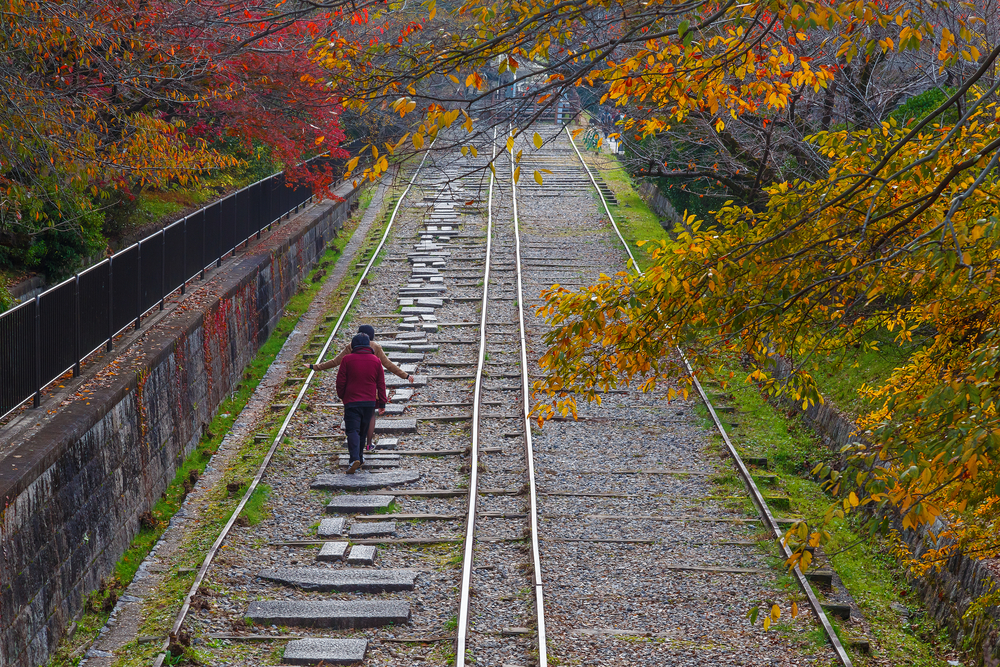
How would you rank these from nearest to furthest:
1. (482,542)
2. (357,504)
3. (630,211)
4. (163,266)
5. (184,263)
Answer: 1. (482,542)
2. (357,504)
3. (163,266)
4. (184,263)
5. (630,211)

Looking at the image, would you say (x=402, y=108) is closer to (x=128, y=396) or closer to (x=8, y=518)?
(x=8, y=518)

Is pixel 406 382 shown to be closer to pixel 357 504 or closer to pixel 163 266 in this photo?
pixel 163 266

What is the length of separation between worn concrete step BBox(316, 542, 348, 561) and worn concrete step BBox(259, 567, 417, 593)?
8.8 inches

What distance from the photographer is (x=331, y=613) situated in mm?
7969

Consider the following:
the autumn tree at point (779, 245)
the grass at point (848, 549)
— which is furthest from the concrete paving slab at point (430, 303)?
the autumn tree at point (779, 245)

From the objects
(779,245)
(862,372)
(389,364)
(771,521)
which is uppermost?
(779,245)

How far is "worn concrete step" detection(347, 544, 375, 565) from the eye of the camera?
8.96m

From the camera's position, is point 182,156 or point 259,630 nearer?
point 259,630

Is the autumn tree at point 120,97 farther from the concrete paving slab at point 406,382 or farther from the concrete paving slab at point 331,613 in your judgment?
the concrete paving slab at point 406,382

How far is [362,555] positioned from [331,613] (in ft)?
3.56

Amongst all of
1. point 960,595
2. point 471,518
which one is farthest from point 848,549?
point 471,518

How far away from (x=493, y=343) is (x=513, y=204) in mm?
14993

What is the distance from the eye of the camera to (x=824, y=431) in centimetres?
1309

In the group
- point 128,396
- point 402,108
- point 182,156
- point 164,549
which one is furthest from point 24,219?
point 402,108
